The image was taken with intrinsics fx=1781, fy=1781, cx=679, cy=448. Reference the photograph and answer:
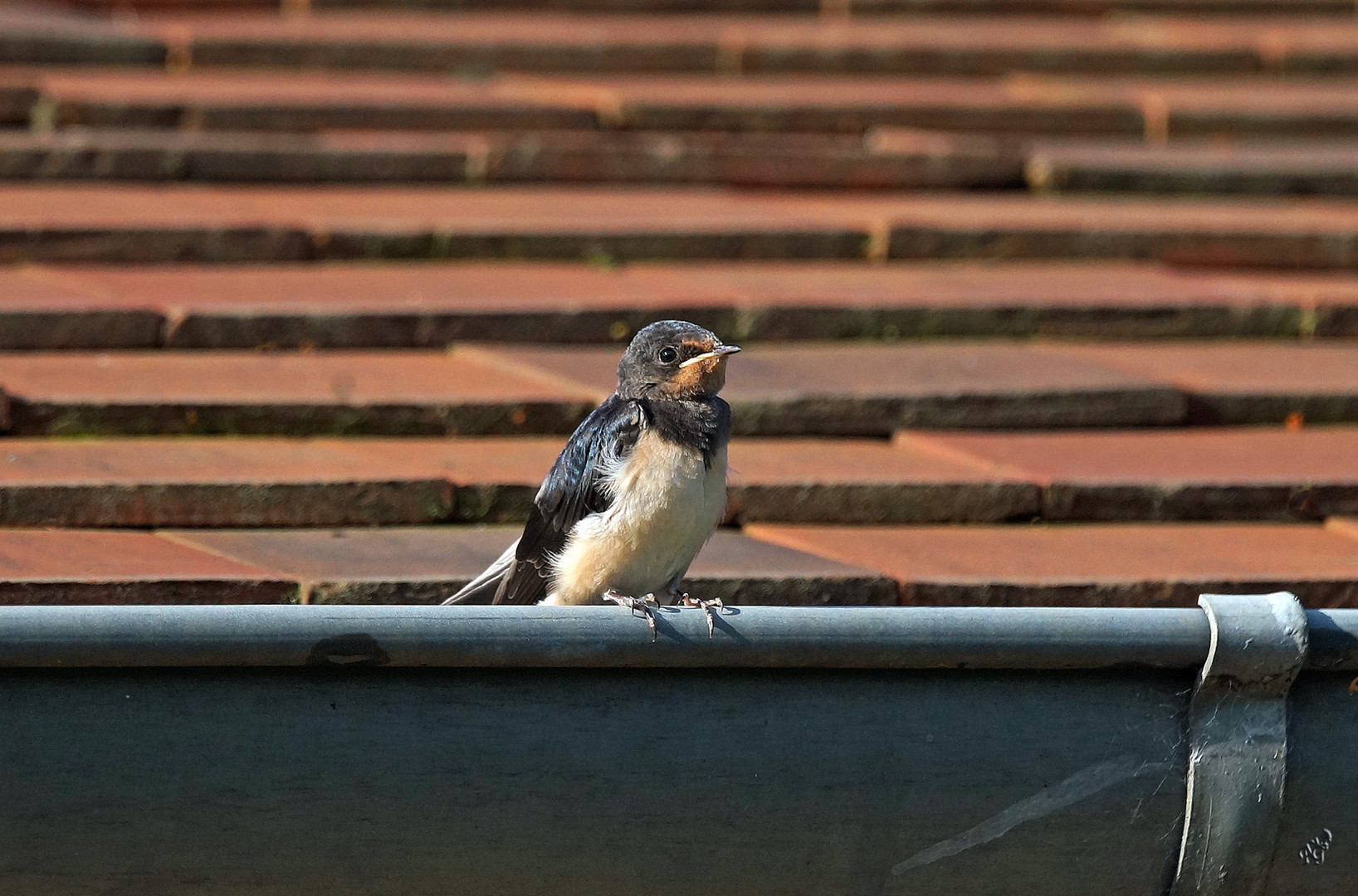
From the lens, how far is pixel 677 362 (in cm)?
366

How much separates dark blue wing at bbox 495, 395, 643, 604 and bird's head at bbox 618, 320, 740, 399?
10 centimetres

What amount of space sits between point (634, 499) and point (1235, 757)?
A: 3.96ft

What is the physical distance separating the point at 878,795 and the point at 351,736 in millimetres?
898

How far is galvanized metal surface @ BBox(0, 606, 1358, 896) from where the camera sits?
285 cm

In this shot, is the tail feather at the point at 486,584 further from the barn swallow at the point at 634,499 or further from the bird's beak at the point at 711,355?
the bird's beak at the point at 711,355

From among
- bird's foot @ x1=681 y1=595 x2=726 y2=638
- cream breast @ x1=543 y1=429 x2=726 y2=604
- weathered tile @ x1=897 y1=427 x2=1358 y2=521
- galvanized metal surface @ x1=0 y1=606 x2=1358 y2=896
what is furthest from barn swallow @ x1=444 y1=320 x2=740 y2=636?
weathered tile @ x1=897 y1=427 x2=1358 y2=521

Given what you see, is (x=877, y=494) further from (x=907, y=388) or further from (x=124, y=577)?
(x=124, y=577)

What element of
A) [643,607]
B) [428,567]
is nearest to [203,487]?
[428,567]

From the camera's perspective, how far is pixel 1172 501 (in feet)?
13.5

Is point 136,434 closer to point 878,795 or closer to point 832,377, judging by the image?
point 832,377

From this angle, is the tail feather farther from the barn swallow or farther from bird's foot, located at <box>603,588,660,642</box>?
bird's foot, located at <box>603,588,660,642</box>

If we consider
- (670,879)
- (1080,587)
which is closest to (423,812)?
(670,879)

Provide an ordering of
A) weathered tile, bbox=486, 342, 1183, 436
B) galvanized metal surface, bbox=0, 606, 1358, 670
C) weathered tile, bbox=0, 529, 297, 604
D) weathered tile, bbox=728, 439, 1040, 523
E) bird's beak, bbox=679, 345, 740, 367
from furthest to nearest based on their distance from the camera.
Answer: weathered tile, bbox=486, 342, 1183, 436
weathered tile, bbox=728, 439, 1040, 523
bird's beak, bbox=679, 345, 740, 367
weathered tile, bbox=0, 529, 297, 604
galvanized metal surface, bbox=0, 606, 1358, 670

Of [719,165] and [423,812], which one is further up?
[719,165]
